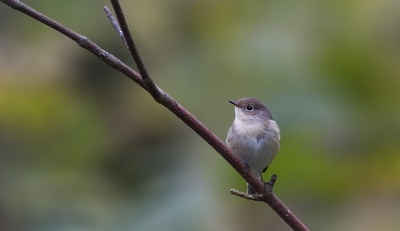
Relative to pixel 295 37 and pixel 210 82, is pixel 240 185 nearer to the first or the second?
pixel 210 82

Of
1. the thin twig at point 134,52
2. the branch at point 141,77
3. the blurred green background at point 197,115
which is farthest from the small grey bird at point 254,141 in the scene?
the thin twig at point 134,52

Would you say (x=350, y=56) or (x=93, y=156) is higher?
(x=350, y=56)

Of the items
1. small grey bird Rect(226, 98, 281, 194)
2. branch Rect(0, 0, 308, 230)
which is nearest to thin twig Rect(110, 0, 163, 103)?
branch Rect(0, 0, 308, 230)

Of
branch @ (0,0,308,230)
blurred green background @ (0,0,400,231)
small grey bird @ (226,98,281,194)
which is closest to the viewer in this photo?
branch @ (0,0,308,230)

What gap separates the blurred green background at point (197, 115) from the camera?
512 centimetres

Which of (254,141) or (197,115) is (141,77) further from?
(197,115)

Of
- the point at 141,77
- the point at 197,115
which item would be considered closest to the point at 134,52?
the point at 141,77

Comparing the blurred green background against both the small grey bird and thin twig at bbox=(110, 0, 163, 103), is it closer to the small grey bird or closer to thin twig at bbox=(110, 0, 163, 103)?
the small grey bird

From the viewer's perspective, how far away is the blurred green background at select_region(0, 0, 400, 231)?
5.12 m

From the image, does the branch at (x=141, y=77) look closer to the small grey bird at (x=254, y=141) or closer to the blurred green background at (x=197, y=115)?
the small grey bird at (x=254, y=141)

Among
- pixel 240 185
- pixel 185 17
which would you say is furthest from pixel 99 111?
pixel 240 185

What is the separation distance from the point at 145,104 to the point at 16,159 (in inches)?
72.7

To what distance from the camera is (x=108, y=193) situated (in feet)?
22.0

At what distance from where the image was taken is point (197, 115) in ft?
21.5
